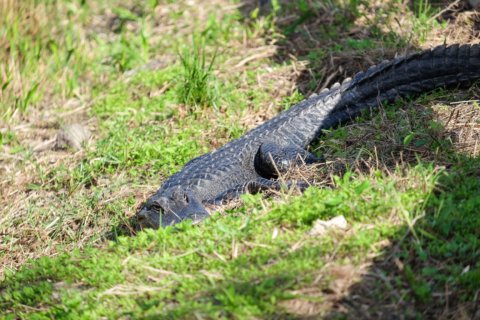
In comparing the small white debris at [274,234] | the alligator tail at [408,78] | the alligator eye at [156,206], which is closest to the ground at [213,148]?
the small white debris at [274,234]

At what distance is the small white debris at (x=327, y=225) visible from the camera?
4.27 m

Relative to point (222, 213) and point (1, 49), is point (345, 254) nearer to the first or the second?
point (222, 213)

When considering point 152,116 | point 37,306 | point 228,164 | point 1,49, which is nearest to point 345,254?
point 37,306

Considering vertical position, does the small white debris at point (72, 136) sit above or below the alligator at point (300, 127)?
below

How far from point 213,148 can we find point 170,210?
1668 millimetres

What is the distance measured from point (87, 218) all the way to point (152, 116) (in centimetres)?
186

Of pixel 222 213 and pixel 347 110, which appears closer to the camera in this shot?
pixel 222 213

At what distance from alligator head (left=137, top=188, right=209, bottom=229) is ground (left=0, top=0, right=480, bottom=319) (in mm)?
225

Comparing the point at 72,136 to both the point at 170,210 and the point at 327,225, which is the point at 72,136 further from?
the point at 327,225

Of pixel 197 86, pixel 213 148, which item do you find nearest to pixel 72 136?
A: pixel 197 86

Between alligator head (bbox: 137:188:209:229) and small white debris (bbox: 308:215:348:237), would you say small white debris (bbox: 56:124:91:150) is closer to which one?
alligator head (bbox: 137:188:209:229)

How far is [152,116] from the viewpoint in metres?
7.71

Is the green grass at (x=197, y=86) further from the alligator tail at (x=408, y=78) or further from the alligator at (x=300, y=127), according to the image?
the alligator tail at (x=408, y=78)

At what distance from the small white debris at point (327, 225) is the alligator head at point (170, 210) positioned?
127 cm
